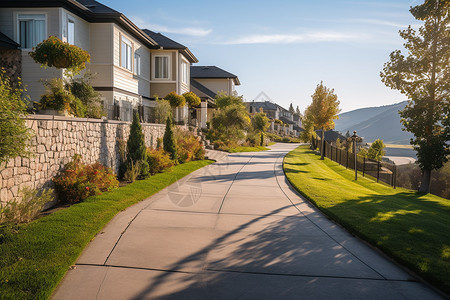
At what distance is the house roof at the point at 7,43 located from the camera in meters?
14.7

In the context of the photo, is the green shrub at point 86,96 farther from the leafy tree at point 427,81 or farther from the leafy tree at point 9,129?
the leafy tree at point 427,81

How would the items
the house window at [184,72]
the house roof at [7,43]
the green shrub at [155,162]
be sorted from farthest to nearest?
the house window at [184,72] → the house roof at [7,43] → the green shrub at [155,162]

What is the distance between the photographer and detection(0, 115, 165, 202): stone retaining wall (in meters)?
7.27

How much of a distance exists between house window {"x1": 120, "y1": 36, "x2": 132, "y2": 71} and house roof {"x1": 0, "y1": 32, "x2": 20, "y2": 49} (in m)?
5.71

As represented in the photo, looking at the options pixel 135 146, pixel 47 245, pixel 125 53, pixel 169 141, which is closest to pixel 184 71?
pixel 125 53

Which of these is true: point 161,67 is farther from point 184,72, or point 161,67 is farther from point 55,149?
point 55,149

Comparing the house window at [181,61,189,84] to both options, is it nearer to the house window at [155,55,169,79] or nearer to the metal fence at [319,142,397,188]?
the house window at [155,55,169,79]

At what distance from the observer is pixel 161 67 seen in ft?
82.9

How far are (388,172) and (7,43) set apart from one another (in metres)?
24.3

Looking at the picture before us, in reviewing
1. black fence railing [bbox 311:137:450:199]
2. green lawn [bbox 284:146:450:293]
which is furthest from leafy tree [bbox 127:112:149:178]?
black fence railing [bbox 311:137:450:199]

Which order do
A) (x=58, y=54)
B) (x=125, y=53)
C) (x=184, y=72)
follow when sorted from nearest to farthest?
(x=58, y=54) → (x=125, y=53) → (x=184, y=72)

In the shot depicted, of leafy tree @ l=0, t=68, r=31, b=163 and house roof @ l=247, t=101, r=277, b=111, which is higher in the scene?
house roof @ l=247, t=101, r=277, b=111

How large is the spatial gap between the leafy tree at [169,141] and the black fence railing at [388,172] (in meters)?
12.8

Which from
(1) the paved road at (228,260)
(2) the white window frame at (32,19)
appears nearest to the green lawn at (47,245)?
(1) the paved road at (228,260)
